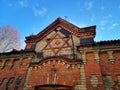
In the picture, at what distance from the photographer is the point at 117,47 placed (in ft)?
28.7

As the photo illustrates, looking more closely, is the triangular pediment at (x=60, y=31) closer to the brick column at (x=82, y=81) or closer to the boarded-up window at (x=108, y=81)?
the brick column at (x=82, y=81)

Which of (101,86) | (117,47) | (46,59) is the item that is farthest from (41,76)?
(117,47)

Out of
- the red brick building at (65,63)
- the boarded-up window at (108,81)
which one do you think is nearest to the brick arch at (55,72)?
the red brick building at (65,63)

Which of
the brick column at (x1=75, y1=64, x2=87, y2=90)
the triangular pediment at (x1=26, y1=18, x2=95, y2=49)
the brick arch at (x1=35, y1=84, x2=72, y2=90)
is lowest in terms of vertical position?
the brick arch at (x1=35, y1=84, x2=72, y2=90)

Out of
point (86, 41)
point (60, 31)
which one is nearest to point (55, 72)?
point (86, 41)

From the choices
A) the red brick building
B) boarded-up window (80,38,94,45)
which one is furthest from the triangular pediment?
boarded-up window (80,38,94,45)

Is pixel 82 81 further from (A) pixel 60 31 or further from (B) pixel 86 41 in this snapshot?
(A) pixel 60 31

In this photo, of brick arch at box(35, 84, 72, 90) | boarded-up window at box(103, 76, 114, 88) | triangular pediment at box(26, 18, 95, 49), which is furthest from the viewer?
triangular pediment at box(26, 18, 95, 49)

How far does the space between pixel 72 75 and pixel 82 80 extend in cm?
79

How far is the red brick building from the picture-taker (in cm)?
811

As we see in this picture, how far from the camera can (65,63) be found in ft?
30.1

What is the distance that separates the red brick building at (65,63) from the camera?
8.11 meters

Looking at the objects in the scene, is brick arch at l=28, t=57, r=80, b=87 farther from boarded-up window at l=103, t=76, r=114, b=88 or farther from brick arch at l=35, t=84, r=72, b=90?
boarded-up window at l=103, t=76, r=114, b=88

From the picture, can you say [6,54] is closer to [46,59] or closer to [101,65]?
[46,59]
